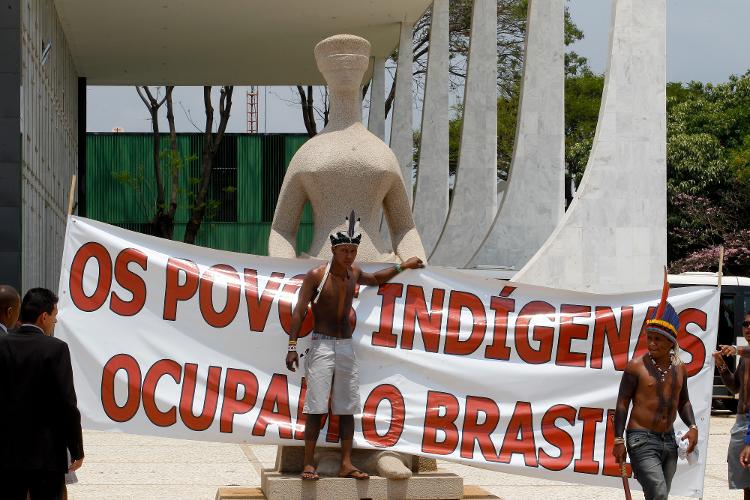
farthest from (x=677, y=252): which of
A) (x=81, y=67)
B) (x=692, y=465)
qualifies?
(x=692, y=465)

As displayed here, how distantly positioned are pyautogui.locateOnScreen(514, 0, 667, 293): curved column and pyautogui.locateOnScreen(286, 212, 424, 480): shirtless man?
8.29m

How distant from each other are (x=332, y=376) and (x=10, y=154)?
41.8 feet

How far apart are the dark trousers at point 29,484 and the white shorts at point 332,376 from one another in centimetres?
236

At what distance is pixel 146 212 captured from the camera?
166 ft

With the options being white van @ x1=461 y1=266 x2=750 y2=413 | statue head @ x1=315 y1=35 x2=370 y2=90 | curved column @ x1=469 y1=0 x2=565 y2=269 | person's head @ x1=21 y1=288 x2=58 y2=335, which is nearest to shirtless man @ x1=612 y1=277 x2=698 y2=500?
person's head @ x1=21 y1=288 x2=58 y2=335

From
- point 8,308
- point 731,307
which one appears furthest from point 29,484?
point 731,307

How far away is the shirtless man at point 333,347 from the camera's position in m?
8.55

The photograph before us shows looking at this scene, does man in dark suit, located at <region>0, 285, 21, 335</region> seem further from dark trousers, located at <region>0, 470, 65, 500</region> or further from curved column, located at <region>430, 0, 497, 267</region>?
curved column, located at <region>430, 0, 497, 267</region>

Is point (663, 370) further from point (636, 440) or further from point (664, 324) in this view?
point (636, 440)

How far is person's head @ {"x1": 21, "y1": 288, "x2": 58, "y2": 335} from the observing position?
254 inches

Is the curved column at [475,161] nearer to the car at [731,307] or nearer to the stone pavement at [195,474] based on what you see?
the car at [731,307]

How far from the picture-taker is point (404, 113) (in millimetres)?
35031

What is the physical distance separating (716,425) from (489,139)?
38.8ft

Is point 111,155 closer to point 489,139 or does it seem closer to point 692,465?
point 489,139
